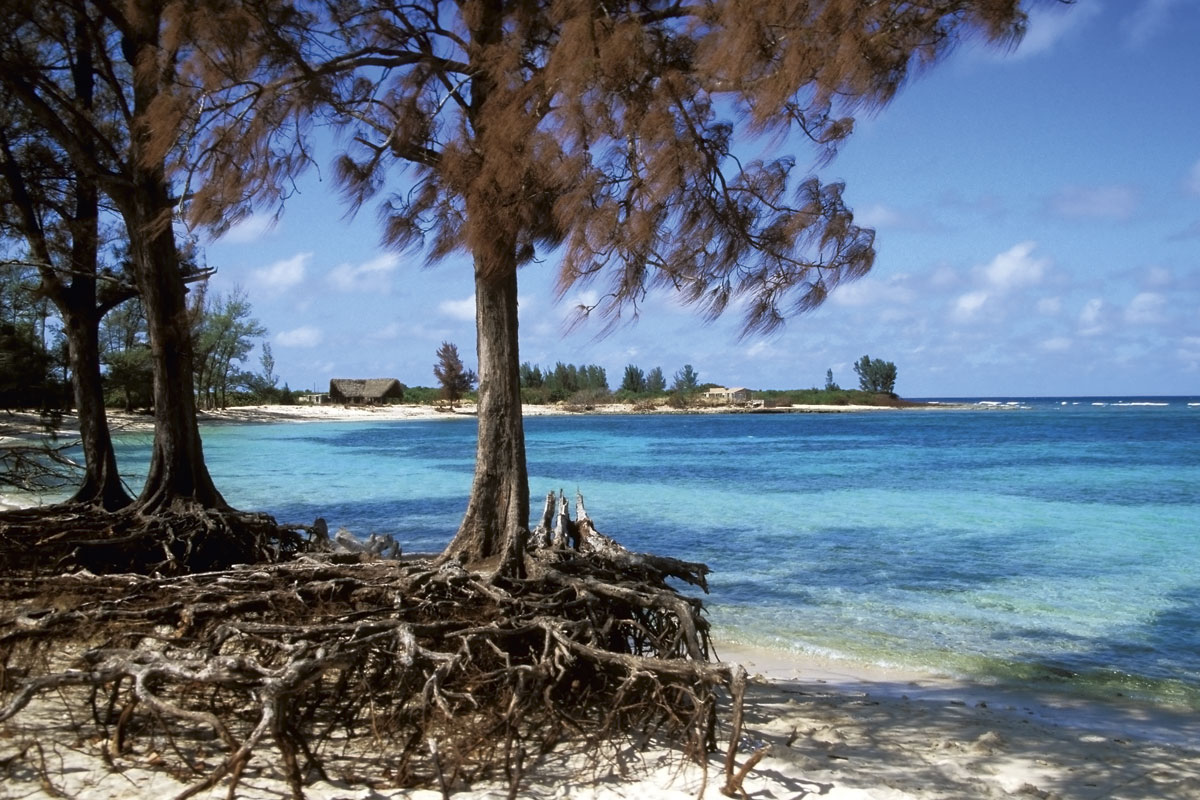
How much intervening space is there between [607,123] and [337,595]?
3.38 meters

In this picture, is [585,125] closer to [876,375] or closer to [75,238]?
[75,238]

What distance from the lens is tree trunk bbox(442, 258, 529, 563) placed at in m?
6.27

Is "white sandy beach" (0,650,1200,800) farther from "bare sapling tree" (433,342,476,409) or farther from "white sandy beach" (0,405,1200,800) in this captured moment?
"bare sapling tree" (433,342,476,409)

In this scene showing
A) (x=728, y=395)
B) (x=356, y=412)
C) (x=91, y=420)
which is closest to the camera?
(x=91, y=420)

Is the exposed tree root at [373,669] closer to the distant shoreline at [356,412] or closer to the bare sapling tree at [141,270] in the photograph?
the bare sapling tree at [141,270]

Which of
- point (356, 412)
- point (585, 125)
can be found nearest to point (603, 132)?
point (585, 125)

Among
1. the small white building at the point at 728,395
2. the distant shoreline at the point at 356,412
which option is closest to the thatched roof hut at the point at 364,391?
the distant shoreline at the point at 356,412

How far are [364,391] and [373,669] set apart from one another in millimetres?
78371

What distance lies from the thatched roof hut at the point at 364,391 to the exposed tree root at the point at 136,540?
236ft

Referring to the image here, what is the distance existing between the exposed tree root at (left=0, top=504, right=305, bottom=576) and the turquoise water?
15.2 feet

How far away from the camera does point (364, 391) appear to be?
3177 inches

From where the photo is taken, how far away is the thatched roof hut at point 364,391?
79938 millimetres

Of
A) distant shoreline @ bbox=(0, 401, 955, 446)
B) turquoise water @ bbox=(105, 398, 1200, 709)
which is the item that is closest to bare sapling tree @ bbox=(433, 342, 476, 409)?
distant shoreline @ bbox=(0, 401, 955, 446)

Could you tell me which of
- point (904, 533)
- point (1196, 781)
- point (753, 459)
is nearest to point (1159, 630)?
point (1196, 781)
